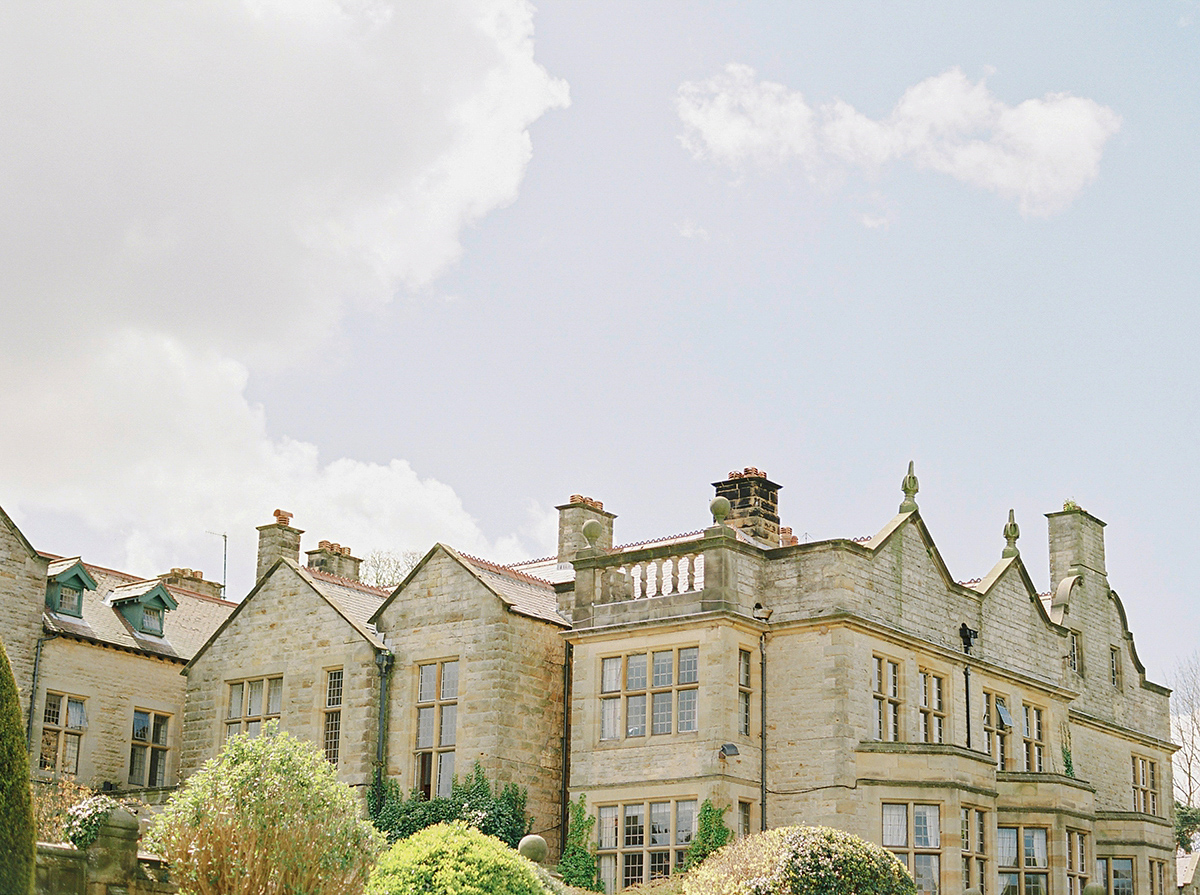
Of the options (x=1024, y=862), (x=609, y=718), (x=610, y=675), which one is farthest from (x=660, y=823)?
(x=1024, y=862)

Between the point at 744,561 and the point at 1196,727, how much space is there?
36.0m

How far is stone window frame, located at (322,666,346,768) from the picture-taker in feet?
99.6

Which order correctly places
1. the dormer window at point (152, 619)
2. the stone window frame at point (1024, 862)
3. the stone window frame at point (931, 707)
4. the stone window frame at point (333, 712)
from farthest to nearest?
the dormer window at point (152, 619), the stone window frame at point (333, 712), the stone window frame at point (931, 707), the stone window frame at point (1024, 862)

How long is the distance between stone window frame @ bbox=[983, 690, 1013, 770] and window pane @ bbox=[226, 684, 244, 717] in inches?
590

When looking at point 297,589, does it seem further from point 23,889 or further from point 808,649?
point 23,889

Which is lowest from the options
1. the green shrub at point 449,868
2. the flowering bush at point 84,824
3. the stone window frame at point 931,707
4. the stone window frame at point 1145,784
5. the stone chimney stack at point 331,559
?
the green shrub at point 449,868

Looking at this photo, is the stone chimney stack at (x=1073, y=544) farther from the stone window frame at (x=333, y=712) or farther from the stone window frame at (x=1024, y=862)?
the stone window frame at (x=333, y=712)

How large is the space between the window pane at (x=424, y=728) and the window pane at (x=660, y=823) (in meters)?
4.91

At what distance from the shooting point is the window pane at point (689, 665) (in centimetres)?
2692

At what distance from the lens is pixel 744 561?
90.7 feet

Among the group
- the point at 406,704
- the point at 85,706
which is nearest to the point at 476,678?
the point at 406,704

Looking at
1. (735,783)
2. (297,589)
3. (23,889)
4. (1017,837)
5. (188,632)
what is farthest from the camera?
(188,632)

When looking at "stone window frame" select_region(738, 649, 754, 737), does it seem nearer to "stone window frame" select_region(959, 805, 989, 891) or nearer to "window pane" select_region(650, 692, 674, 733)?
"window pane" select_region(650, 692, 674, 733)

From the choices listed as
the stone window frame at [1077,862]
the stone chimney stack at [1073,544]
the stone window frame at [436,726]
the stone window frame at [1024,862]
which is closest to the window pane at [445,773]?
the stone window frame at [436,726]
